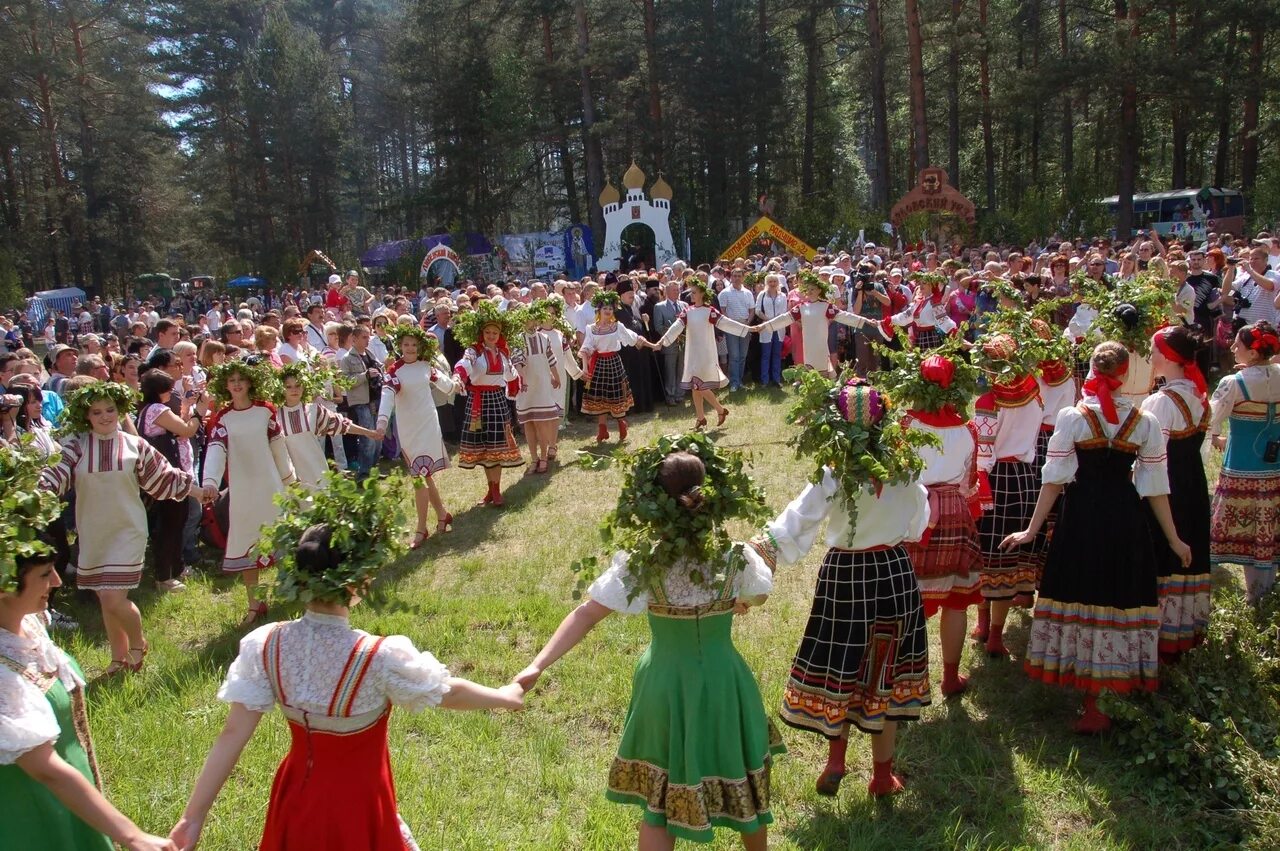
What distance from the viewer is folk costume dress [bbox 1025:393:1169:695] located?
15.0ft

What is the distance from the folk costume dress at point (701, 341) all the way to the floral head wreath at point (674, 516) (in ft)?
26.5

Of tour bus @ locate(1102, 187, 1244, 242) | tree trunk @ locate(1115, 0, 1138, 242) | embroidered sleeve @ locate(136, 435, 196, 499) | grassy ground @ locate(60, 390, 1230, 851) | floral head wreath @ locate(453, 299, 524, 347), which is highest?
tree trunk @ locate(1115, 0, 1138, 242)

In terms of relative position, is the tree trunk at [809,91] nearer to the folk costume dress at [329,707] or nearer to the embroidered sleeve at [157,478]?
the embroidered sleeve at [157,478]

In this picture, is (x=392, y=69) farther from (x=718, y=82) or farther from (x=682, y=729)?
(x=682, y=729)

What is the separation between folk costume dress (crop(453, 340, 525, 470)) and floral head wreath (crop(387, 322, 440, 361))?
2.14 feet

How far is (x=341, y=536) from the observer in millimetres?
2834

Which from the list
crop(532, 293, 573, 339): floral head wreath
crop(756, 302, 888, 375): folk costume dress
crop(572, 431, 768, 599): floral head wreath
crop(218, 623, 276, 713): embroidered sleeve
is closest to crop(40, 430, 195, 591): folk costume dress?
crop(218, 623, 276, 713): embroidered sleeve

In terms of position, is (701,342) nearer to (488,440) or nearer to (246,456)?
(488,440)

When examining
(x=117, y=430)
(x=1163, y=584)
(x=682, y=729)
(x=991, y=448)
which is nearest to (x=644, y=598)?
(x=682, y=729)

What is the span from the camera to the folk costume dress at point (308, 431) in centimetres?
722

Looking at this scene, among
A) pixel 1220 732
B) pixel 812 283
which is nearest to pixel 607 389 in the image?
Result: pixel 812 283

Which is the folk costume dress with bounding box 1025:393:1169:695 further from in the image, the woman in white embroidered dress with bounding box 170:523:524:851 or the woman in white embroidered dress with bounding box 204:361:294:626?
the woman in white embroidered dress with bounding box 204:361:294:626

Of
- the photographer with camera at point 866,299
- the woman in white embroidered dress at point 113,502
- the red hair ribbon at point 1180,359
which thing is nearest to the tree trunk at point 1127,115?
the photographer with camera at point 866,299

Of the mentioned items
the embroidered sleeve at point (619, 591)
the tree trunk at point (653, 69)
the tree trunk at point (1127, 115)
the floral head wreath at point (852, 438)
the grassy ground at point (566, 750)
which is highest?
the tree trunk at point (653, 69)
